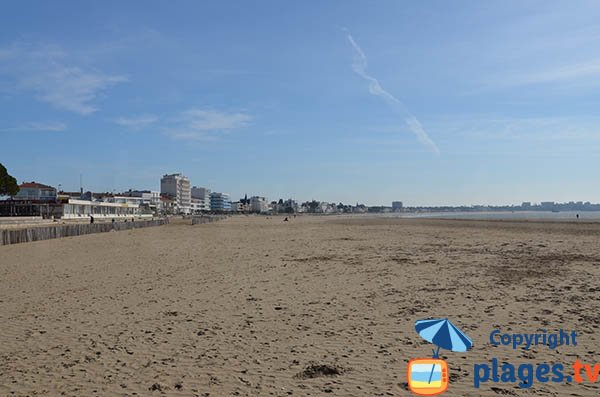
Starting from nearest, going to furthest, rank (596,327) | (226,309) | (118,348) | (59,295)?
(118,348)
(596,327)
(226,309)
(59,295)

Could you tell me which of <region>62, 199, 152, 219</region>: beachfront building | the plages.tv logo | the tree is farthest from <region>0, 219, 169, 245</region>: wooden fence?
the tree

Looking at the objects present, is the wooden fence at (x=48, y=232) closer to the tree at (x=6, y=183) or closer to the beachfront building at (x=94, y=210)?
the beachfront building at (x=94, y=210)

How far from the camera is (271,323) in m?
9.68

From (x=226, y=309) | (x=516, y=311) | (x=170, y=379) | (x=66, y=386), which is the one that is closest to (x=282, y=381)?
(x=170, y=379)

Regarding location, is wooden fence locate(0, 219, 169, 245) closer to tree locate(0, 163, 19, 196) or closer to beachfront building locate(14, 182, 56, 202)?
tree locate(0, 163, 19, 196)

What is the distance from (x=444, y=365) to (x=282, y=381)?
2.42m

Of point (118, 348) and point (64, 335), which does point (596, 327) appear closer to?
point (118, 348)

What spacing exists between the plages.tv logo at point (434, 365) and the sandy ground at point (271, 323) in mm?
178

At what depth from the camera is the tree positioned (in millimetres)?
87000

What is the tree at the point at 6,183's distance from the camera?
87.0 m

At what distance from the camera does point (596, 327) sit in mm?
8812

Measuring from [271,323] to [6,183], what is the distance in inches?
3803

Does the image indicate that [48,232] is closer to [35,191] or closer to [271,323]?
[271,323]

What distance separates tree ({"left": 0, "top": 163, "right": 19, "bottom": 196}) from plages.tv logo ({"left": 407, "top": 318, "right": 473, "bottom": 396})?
99.3 metres
